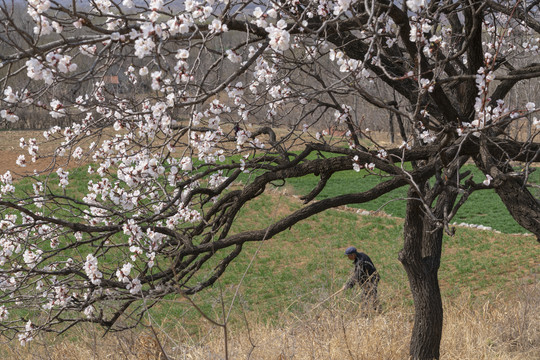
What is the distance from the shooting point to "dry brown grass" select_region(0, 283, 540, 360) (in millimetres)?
4895

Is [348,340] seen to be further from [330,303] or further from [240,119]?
[240,119]

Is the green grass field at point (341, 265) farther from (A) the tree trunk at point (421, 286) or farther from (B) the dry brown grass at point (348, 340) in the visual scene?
(A) the tree trunk at point (421, 286)

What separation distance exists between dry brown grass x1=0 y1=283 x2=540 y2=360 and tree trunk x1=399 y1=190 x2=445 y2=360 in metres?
0.34

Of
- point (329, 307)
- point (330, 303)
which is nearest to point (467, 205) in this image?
point (329, 307)

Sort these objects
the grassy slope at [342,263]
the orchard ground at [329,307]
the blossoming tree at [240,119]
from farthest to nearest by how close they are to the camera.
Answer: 1. the grassy slope at [342,263]
2. the orchard ground at [329,307]
3. the blossoming tree at [240,119]

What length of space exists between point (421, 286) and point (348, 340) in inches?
36.8

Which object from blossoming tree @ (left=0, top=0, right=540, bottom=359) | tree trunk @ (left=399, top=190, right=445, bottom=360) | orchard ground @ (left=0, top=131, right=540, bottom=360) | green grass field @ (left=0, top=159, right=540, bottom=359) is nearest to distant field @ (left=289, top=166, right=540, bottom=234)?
green grass field @ (left=0, top=159, right=540, bottom=359)

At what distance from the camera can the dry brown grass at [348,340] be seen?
4.89 metres

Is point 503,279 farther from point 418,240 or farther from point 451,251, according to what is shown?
point 418,240

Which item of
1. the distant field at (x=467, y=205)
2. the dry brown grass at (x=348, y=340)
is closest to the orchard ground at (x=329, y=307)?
the dry brown grass at (x=348, y=340)

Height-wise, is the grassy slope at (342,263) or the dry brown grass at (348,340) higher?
the grassy slope at (342,263)

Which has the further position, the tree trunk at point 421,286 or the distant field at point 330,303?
the tree trunk at point 421,286

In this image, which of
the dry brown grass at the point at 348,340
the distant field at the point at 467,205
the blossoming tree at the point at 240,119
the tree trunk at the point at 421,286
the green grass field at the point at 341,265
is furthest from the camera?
the distant field at the point at 467,205

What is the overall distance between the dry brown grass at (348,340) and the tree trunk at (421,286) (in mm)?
341
